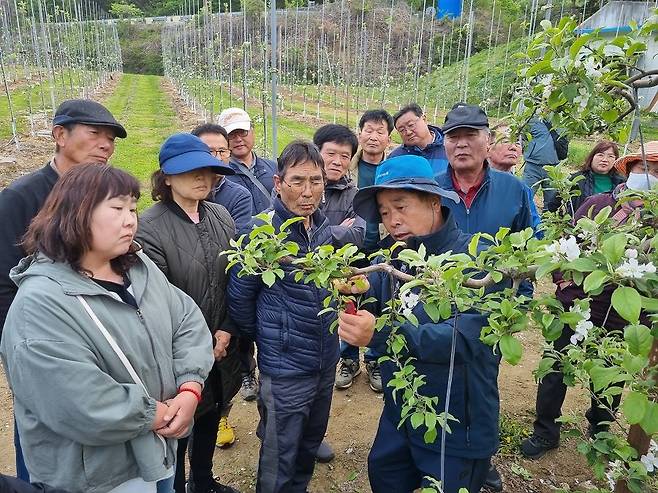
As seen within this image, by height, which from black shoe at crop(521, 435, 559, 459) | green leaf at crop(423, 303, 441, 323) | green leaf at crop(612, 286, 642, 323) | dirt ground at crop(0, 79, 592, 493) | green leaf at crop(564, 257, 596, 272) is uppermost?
green leaf at crop(564, 257, 596, 272)

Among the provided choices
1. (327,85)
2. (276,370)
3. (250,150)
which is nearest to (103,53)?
(327,85)

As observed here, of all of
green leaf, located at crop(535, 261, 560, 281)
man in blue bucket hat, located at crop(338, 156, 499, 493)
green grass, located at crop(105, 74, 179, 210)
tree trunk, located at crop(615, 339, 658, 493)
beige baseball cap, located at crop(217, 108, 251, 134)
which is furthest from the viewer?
green grass, located at crop(105, 74, 179, 210)

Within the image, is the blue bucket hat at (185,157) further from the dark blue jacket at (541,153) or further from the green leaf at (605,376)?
the dark blue jacket at (541,153)

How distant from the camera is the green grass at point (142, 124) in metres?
9.28

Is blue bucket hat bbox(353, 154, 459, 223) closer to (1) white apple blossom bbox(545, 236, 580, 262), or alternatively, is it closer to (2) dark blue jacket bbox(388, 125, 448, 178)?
(1) white apple blossom bbox(545, 236, 580, 262)

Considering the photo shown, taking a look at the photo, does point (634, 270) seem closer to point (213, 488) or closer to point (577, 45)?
point (577, 45)

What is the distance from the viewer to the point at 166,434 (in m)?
1.63

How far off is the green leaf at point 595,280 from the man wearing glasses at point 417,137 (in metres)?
2.87

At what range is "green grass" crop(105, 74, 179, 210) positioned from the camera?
30.5 feet

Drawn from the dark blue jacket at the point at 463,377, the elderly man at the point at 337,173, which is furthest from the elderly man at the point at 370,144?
the dark blue jacket at the point at 463,377

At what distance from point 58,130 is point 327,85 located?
907 inches

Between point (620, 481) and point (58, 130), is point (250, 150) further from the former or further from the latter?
point (620, 481)

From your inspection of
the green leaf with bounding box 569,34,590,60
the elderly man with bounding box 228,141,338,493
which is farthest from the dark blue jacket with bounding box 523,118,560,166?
the green leaf with bounding box 569,34,590,60

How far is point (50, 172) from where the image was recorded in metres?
2.05
